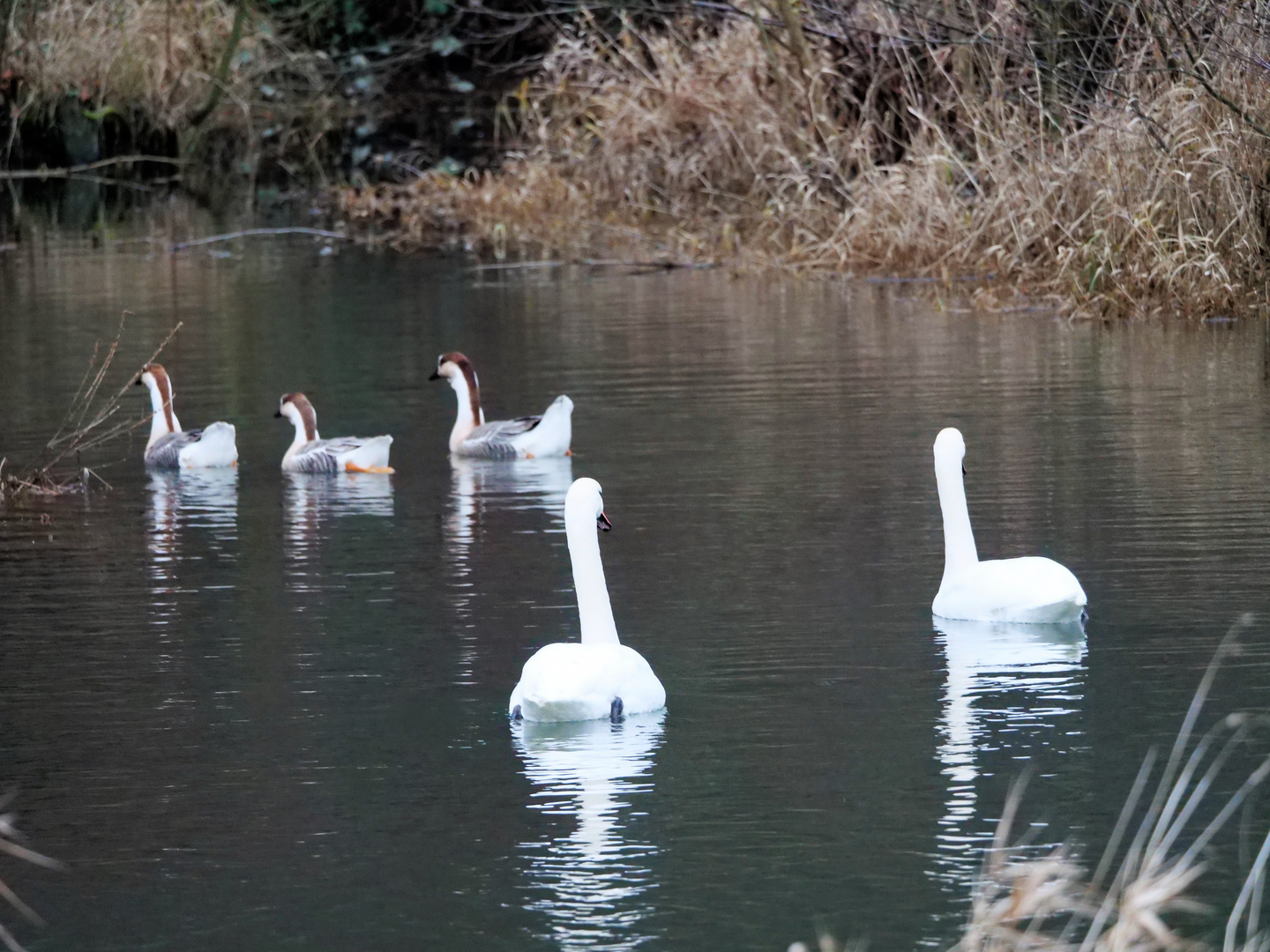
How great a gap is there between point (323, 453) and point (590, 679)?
19.0 feet

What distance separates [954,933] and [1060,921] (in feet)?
0.95

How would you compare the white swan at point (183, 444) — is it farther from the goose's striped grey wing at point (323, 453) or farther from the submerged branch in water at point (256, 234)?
the submerged branch in water at point (256, 234)

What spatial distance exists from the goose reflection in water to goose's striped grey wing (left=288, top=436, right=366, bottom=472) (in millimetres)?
42

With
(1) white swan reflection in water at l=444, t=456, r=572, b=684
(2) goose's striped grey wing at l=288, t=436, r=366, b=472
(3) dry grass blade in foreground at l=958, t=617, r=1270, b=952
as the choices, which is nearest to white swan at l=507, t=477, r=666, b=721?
(3) dry grass blade in foreground at l=958, t=617, r=1270, b=952

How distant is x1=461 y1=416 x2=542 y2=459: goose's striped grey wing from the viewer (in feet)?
41.3

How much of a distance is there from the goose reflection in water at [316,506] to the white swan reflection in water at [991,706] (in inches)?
115

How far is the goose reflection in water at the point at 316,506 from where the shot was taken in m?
9.82

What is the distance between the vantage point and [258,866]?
5.83 meters

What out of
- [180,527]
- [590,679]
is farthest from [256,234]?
[590,679]

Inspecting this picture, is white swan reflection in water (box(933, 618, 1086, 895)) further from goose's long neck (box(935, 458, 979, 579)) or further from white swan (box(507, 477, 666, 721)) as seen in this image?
white swan (box(507, 477, 666, 721))

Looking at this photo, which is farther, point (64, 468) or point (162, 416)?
point (162, 416)

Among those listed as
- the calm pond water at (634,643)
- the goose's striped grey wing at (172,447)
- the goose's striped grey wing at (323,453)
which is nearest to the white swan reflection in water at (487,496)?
the calm pond water at (634,643)

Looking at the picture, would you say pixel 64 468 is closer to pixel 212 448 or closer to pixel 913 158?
pixel 212 448

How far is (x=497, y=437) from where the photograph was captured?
12797 mm
